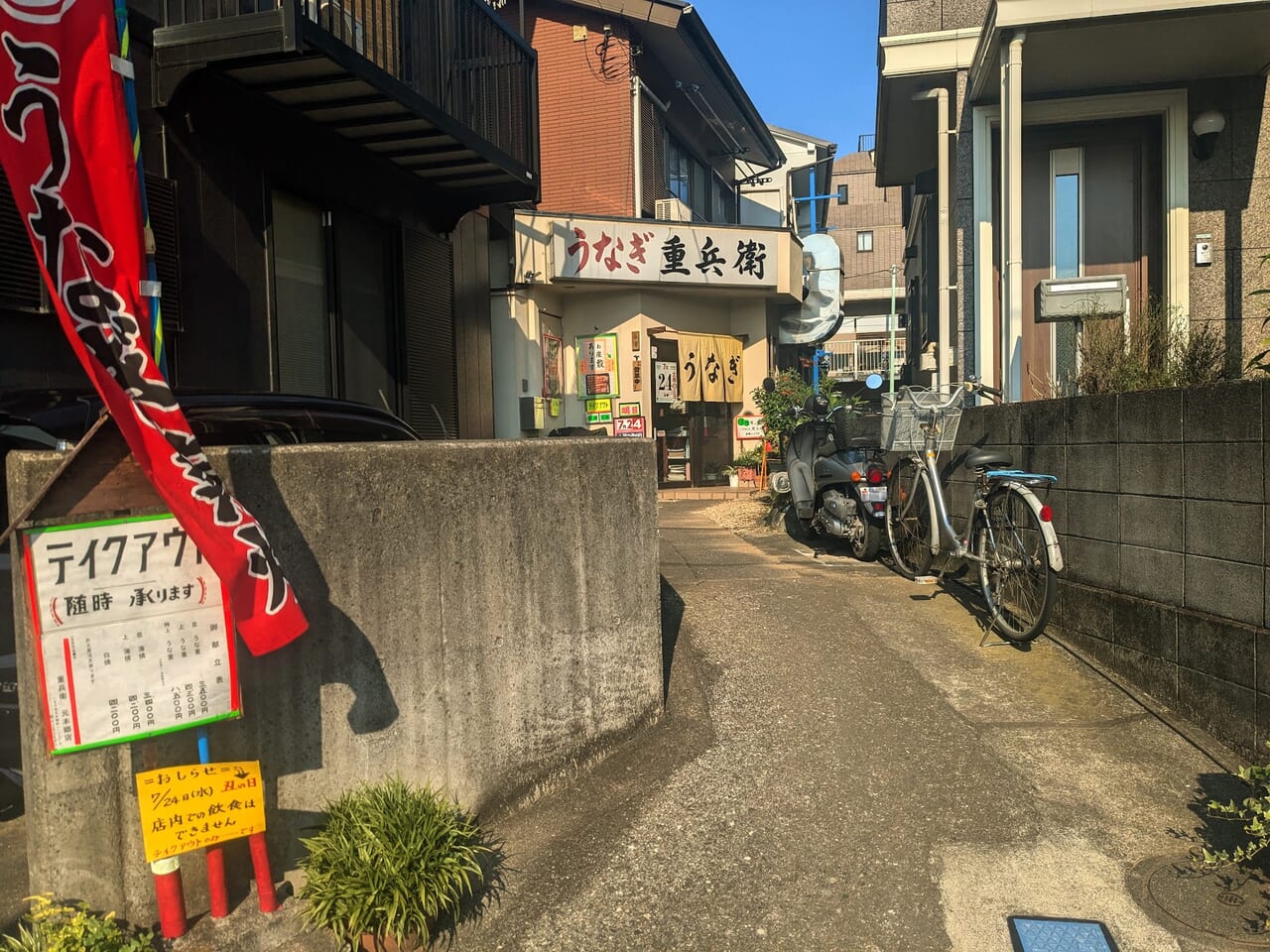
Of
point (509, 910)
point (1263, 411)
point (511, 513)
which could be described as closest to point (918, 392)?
point (1263, 411)

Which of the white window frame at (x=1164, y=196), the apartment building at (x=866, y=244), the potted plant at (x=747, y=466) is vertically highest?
the apartment building at (x=866, y=244)

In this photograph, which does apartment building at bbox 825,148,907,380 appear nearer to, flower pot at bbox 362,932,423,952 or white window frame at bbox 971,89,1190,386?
white window frame at bbox 971,89,1190,386

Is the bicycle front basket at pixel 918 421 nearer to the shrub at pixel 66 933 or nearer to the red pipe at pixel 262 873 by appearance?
the red pipe at pixel 262 873

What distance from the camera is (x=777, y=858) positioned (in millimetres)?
3426

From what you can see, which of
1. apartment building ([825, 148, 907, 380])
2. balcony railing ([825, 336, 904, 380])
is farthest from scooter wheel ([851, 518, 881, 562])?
apartment building ([825, 148, 907, 380])

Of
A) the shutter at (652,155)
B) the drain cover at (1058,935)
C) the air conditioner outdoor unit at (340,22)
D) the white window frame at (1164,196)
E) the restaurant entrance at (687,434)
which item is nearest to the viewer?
the drain cover at (1058,935)

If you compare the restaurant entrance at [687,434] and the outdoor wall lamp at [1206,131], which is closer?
the outdoor wall lamp at [1206,131]

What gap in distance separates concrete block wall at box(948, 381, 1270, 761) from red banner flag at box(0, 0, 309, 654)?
3966mm

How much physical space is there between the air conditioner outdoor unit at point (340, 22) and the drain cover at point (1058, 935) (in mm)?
6325

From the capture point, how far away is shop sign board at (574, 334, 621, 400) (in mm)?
14555

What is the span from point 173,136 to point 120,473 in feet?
13.2

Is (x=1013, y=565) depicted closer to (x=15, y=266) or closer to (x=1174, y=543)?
(x=1174, y=543)

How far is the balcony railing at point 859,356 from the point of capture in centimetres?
4231

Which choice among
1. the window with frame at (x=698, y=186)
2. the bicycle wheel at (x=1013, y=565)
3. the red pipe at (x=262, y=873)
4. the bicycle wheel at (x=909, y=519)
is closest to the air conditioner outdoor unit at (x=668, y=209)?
the window with frame at (x=698, y=186)
